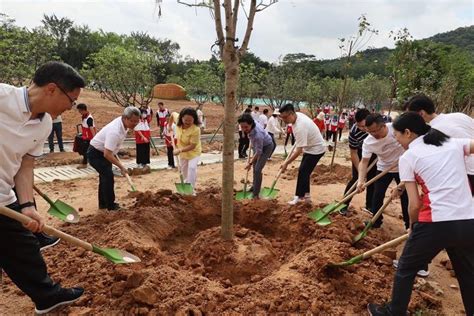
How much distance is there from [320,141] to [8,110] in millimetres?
4123

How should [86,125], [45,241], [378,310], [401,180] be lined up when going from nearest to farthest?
[401,180], [378,310], [45,241], [86,125]

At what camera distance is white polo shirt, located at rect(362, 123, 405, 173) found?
434 centimetres

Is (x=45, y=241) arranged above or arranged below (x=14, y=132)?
below

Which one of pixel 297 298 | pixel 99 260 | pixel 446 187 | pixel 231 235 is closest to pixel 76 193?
pixel 99 260

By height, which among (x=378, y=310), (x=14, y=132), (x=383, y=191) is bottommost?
(x=378, y=310)

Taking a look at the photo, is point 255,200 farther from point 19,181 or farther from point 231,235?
point 19,181

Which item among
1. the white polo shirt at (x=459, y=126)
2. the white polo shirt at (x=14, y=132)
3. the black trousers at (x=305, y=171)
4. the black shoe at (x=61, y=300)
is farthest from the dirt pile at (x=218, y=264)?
the white polo shirt at (x=459, y=126)

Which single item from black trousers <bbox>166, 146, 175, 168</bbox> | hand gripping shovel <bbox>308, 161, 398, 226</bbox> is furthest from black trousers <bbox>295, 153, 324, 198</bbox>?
black trousers <bbox>166, 146, 175, 168</bbox>

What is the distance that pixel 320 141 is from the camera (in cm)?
531

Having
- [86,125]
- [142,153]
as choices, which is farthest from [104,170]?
[142,153]

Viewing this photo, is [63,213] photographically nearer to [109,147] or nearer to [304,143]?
[109,147]

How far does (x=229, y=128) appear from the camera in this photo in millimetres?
3459

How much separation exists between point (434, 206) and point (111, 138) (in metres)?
3.93

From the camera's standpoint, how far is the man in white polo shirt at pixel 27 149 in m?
2.25
